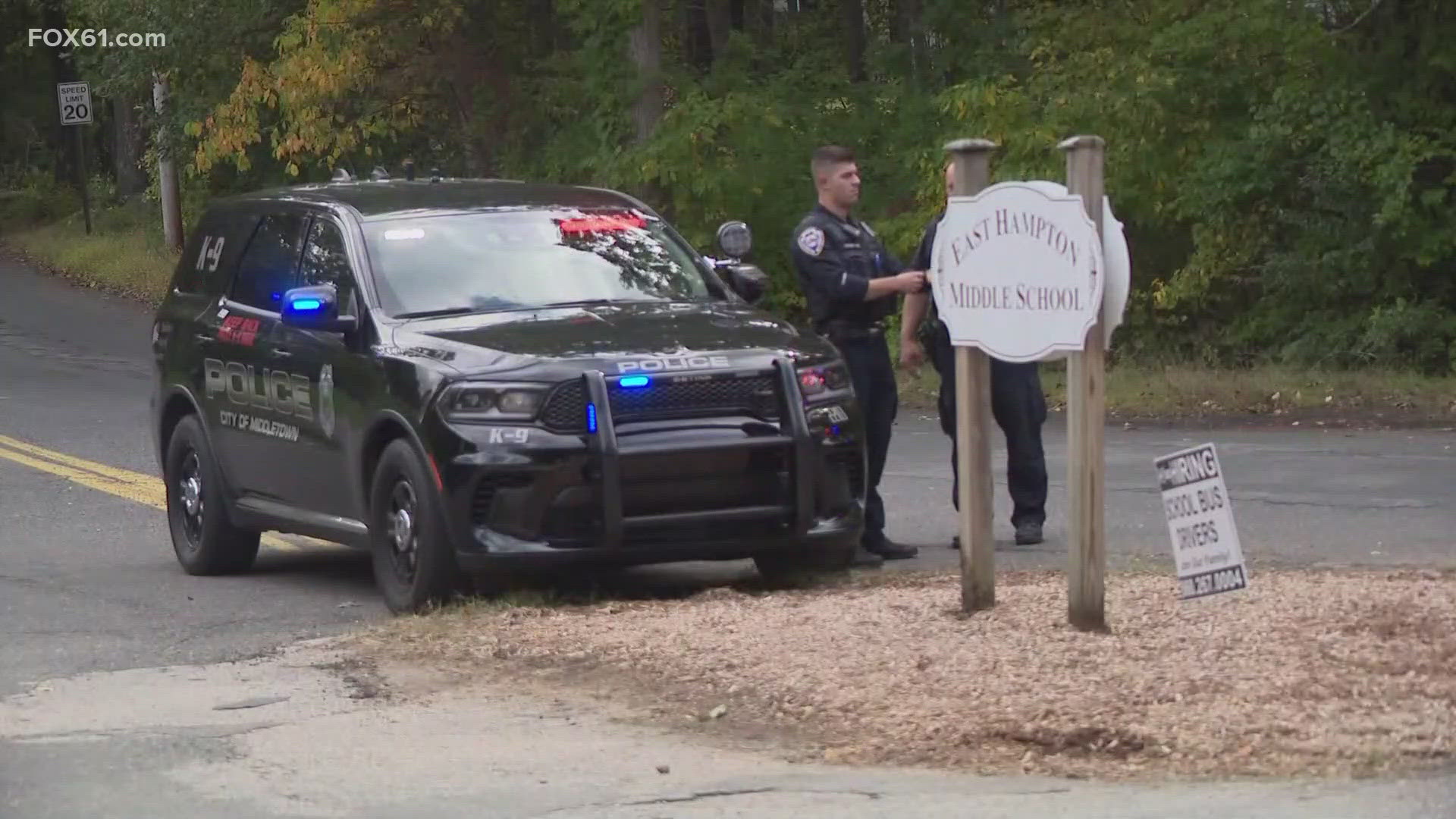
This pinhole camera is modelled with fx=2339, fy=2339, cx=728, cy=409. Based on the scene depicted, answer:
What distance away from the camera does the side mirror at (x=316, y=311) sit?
31.6ft

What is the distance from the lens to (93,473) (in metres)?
15.9

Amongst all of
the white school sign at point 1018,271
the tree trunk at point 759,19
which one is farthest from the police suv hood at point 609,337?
the tree trunk at point 759,19

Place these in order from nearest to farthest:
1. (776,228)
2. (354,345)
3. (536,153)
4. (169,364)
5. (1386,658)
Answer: (1386,658)
(354,345)
(169,364)
(776,228)
(536,153)

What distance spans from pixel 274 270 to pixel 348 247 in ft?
2.85

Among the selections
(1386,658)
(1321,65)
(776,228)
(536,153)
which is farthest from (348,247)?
(536,153)

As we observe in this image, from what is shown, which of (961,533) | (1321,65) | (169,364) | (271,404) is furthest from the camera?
(1321,65)

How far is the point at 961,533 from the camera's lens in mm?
8148

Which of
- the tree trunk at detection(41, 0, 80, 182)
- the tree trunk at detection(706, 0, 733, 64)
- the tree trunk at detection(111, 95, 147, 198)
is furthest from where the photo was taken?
the tree trunk at detection(41, 0, 80, 182)

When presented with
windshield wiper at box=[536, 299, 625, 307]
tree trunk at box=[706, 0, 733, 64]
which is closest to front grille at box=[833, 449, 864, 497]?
windshield wiper at box=[536, 299, 625, 307]

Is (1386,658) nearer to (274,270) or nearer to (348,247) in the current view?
(348,247)

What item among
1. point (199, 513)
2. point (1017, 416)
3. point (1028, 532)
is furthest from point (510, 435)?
point (199, 513)

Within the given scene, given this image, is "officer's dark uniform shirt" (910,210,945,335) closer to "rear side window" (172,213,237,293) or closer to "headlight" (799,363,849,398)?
"headlight" (799,363,849,398)

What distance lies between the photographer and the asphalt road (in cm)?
894

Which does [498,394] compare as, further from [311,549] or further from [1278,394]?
[1278,394]
